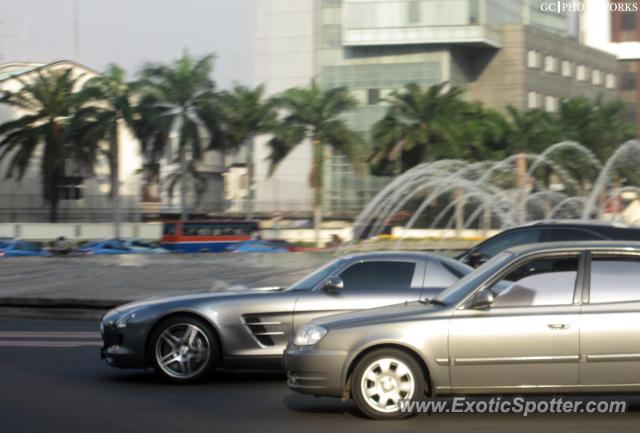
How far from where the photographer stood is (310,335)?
791 cm

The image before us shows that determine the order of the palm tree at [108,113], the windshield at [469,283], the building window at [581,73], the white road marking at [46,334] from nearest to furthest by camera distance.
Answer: the windshield at [469,283] < the white road marking at [46,334] < the palm tree at [108,113] < the building window at [581,73]

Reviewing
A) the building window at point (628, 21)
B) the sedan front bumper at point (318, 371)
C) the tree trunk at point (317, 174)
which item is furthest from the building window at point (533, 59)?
the sedan front bumper at point (318, 371)

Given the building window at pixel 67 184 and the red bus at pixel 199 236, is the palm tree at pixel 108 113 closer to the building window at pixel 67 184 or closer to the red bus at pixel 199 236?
the building window at pixel 67 184

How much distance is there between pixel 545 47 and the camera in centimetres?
8988

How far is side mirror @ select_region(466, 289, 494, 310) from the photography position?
298 inches

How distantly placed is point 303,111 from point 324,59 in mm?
24792

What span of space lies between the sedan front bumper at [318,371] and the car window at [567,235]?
28.8 ft

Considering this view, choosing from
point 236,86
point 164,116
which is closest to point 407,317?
point 164,116

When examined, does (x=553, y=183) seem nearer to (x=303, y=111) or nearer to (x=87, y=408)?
(x=303, y=111)

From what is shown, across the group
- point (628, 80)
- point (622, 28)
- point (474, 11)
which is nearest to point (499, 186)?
point (474, 11)

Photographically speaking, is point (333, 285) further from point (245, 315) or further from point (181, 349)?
point (181, 349)

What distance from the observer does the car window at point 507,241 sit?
1641 cm

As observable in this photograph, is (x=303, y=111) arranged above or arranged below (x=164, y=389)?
above

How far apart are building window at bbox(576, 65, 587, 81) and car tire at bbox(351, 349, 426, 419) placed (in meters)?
91.9
